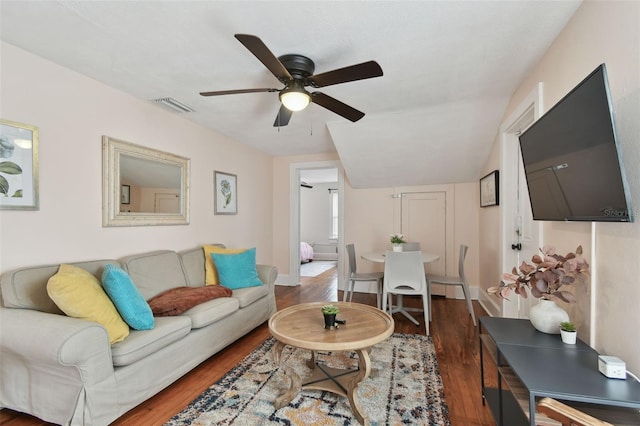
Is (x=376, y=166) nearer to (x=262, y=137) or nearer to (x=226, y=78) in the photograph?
(x=262, y=137)

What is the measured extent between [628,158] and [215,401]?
260cm

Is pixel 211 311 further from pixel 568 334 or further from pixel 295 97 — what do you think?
pixel 568 334

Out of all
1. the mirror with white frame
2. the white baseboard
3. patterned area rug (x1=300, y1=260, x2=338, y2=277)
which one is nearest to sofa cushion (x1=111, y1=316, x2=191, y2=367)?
the mirror with white frame

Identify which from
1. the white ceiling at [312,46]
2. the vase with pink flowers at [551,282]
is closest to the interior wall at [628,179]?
the vase with pink flowers at [551,282]

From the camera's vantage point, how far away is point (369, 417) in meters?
1.80

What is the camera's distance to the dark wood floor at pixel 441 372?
5.96 feet

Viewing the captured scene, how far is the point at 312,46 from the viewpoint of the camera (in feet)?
6.53

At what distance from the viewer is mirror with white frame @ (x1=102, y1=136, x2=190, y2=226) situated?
260 cm

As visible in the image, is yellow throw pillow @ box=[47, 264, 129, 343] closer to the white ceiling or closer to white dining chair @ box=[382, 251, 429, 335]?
the white ceiling

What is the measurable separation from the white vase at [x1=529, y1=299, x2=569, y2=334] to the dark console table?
33 mm

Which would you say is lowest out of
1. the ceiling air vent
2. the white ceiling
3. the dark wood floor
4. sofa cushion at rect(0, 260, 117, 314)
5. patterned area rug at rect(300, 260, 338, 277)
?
patterned area rug at rect(300, 260, 338, 277)

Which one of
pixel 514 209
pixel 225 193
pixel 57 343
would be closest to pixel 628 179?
pixel 514 209

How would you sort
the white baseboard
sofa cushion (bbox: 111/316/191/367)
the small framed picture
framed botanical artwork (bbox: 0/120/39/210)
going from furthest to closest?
the white baseboard
the small framed picture
framed botanical artwork (bbox: 0/120/39/210)
sofa cushion (bbox: 111/316/191/367)

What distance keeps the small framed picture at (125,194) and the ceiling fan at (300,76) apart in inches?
49.6
